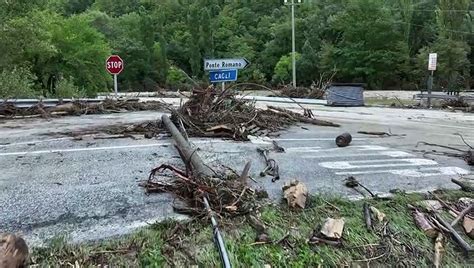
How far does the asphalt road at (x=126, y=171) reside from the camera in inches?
138

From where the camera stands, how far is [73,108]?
1111cm

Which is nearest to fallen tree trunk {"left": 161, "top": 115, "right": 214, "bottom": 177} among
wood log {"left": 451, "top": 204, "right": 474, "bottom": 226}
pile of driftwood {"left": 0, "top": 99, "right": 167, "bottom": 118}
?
wood log {"left": 451, "top": 204, "right": 474, "bottom": 226}

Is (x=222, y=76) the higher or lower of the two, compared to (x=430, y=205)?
higher

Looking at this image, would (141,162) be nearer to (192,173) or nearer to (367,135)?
(192,173)

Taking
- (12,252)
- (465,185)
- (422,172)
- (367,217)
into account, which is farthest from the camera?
(422,172)

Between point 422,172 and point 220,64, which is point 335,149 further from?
point 220,64

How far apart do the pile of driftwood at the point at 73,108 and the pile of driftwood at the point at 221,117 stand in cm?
367

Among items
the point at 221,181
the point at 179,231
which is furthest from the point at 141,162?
the point at 179,231

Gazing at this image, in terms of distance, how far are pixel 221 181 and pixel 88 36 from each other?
27.6 meters

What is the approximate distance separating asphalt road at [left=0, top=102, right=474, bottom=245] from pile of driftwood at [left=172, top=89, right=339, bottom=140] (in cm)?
46

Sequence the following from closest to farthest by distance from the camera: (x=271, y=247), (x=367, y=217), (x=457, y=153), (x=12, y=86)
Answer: (x=271, y=247) → (x=367, y=217) → (x=457, y=153) → (x=12, y=86)

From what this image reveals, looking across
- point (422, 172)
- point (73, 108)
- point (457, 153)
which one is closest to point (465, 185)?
point (422, 172)

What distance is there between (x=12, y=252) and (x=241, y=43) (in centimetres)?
5748

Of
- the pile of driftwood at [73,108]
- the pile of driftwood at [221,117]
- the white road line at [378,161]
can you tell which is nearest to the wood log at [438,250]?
the white road line at [378,161]
